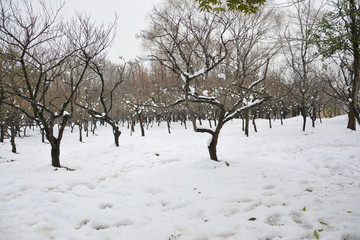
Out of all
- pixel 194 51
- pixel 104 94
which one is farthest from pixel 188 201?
pixel 104 94

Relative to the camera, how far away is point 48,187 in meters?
4.37

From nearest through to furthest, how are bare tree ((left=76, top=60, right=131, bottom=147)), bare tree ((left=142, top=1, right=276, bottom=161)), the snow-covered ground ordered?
1. the snow-covered ground
2. bare tree ((left=142, top=1, right=276, bottom=161))
3. bare tree ((left=76, top=60, right=131, bottom=147))

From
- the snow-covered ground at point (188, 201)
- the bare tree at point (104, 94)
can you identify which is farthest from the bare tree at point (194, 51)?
the bare tree at point (104, 94)

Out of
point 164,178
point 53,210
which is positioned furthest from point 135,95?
point 53,210

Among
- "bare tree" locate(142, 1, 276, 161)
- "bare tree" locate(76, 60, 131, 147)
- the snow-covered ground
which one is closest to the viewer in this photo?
the snow-covered ground

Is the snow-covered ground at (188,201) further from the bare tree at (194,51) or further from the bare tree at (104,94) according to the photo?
the bare tree at (104,94)

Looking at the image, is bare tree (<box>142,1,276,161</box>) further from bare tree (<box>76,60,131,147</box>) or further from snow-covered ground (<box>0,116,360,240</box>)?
bare tree (<box>76,60,131,147</box>)

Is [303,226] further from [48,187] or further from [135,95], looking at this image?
[135,95]

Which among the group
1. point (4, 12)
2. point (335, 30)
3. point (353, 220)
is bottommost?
point (353, 220)

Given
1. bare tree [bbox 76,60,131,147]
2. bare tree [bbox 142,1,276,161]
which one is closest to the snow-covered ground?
bare tree [bbox 142,1,276,161]

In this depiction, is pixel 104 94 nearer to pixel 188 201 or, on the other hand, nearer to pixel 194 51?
pixel 194 51

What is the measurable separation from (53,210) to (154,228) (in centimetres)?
197

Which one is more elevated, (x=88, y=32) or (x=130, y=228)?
(x=88, y=32)

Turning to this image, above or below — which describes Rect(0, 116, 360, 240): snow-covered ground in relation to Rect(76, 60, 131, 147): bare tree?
below
